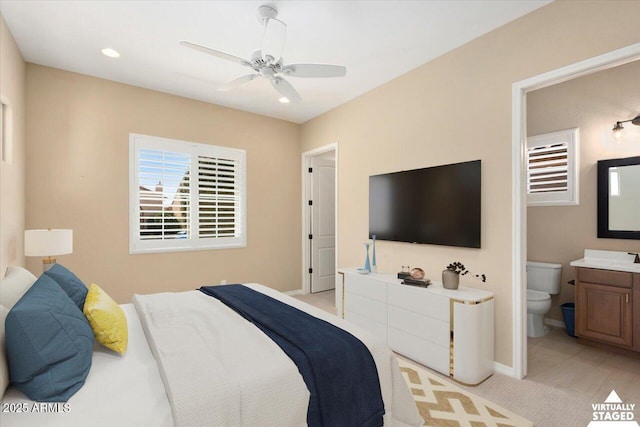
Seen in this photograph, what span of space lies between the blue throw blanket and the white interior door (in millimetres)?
3662

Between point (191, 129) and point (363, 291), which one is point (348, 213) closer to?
point (363, 291)

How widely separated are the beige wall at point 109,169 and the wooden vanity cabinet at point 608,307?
406cm

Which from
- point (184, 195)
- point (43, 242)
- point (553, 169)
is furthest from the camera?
point (184, 195)

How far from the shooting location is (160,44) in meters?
3.00

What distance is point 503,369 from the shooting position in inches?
105

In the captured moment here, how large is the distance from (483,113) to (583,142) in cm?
163

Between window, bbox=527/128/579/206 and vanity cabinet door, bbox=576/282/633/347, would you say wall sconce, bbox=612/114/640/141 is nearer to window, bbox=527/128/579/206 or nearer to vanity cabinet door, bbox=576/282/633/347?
window, bbox=527/128/579/206

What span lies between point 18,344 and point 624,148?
496cm

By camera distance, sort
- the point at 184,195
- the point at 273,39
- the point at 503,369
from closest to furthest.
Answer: the point at 273,39 → the point at 503,369 → the point at 184,195

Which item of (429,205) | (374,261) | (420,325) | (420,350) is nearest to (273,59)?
(429,205)

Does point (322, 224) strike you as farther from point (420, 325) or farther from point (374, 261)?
point (420, 325)

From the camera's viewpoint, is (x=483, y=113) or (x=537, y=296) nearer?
(x=483, y=113)

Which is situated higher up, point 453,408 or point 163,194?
point 163,194

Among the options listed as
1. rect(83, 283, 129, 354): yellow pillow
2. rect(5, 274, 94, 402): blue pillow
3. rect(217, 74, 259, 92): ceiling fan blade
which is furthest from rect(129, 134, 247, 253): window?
rect(5, 274, 94, 402): blue pillow
